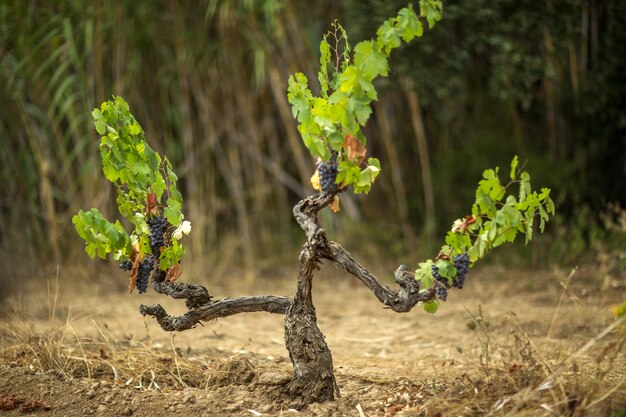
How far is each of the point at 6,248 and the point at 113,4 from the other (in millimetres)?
1841

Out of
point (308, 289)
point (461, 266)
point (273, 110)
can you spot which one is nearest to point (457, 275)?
point (461, 266)

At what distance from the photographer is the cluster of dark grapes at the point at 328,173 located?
231 centimetres

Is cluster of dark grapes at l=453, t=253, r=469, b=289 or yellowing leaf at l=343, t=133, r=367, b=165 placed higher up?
yellowing leaf at l=343, t=133, r=367, b=165

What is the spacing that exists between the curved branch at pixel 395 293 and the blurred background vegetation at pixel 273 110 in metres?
2.89

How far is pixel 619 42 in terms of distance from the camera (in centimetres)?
529

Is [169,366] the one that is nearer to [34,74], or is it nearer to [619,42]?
[34,74]

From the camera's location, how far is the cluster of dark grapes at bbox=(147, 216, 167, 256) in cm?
252

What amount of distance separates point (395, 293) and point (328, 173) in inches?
15.9

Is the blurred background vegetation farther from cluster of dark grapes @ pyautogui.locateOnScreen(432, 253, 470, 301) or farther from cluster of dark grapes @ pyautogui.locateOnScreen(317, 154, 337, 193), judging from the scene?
cluster of dark grapes @ pyautogui.locateOnScreen(317, 154, 337, 193)

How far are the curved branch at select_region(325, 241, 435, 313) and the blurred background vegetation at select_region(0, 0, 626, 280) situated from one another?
2.89 meters

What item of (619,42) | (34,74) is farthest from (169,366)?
(619,42)

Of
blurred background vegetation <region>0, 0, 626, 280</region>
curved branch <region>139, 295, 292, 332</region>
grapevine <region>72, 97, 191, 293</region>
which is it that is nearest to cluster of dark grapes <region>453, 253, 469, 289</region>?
curved branch <region>139, 295, 292, 332</region>

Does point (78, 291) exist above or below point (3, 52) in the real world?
below

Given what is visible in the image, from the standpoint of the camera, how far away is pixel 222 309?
251cm
